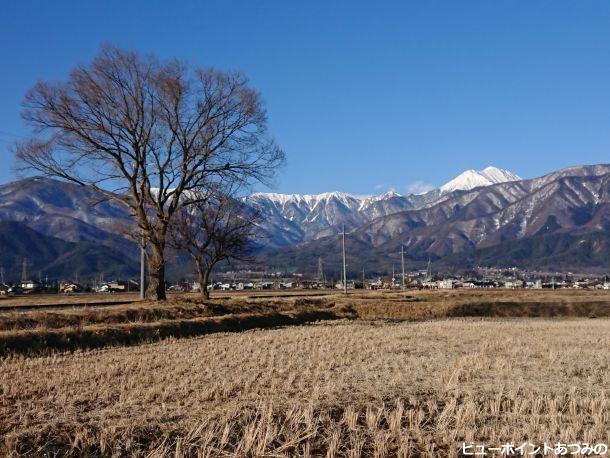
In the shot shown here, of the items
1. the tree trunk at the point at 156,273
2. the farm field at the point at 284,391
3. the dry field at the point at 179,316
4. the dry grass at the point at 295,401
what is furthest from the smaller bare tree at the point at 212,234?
the dry grass at the point at 295,401

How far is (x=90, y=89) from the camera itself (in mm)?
30297

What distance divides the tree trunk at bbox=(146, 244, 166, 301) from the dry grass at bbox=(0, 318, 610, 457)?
1289cm

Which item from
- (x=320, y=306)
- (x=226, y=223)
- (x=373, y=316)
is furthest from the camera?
(x=226, y=223)

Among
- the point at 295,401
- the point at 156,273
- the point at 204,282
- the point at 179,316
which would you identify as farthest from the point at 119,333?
the point at 204,282

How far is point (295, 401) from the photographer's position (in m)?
10.4

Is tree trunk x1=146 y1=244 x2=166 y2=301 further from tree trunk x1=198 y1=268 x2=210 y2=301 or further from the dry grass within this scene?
the dry grass

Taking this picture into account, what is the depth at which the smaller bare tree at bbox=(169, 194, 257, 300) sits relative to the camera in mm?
48594

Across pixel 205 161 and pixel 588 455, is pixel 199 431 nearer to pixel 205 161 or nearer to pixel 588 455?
pixel 588 455

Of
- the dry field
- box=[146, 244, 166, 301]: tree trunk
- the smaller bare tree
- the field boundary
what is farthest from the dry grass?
the smaller bare tree

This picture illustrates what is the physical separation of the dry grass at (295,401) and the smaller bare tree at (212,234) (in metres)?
29.3

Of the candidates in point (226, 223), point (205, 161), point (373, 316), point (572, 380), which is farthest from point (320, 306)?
point (572, 380)

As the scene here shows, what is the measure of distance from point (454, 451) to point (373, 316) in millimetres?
33435

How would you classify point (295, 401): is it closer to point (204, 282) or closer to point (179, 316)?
point (179, 316)

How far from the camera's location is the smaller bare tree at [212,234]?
4859 centimetres
